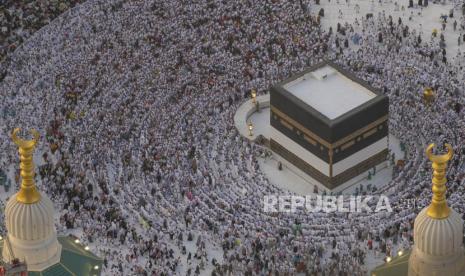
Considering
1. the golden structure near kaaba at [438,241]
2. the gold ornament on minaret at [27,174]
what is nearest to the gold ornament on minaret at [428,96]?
the golden structure near kaaba at [438,241]

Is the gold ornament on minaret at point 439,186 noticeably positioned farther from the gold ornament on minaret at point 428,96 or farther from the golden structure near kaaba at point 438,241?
the gold ornament on minaret at point 428,96

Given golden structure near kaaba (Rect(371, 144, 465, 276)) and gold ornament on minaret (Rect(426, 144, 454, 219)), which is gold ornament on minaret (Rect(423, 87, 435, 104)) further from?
gold ornament on minaret (Rect(426, 144, 454, 219))

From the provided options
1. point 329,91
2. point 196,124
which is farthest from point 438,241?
point 196,124

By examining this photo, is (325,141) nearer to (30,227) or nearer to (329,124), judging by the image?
(329,124)

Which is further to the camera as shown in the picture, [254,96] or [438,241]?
[254,96]

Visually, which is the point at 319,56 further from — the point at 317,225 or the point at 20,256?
the point at 20,256

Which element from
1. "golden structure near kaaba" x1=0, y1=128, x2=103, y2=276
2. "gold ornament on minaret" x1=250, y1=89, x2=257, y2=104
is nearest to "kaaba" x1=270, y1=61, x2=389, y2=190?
"gold ornament on minaret" x1=250, y1=89, x2=257, y2=104

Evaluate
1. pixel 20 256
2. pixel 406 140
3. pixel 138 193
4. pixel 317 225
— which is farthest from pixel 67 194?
pixel 20 256
